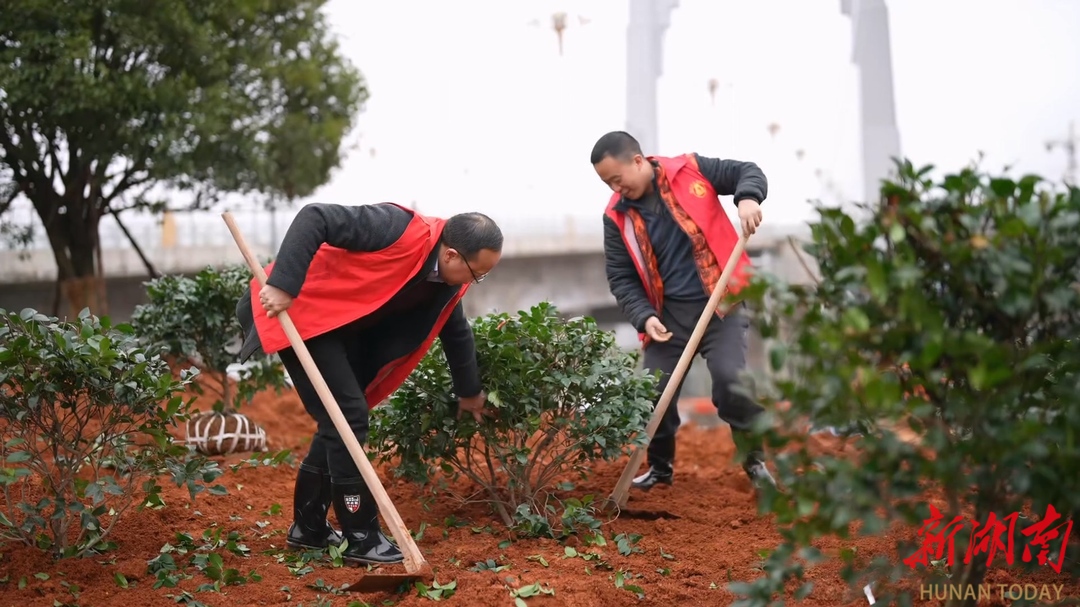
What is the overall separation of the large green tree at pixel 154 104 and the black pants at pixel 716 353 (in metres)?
7.30

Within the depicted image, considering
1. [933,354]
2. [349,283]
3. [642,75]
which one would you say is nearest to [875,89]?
[642,75]

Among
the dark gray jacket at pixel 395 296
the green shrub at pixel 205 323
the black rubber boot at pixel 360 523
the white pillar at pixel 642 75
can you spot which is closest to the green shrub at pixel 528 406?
the dark gray jacket at pixel 395 296

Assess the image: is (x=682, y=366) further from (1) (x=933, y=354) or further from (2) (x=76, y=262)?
(2) (x=76, y=262)

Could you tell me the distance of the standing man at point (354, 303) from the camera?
3.59m

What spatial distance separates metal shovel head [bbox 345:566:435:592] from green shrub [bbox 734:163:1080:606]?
1398 millimetres

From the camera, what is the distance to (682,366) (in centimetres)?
430

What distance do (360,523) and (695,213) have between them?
201 cm

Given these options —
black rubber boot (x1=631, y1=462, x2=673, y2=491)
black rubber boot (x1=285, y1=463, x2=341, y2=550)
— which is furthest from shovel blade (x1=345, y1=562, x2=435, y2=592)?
black rubber boot (x1=631, y1=462, x2=673, y2=491)

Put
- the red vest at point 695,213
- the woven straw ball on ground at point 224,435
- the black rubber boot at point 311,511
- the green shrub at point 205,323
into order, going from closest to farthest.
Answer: the black rubber boot at point 311,511 → the red vest at point 695,213 → the woven straw ball on ground at point 224,435 → the green shrub at point 205,323

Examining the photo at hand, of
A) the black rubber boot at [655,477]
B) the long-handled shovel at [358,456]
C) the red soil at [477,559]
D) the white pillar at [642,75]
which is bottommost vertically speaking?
the black rubber boot at [655,477]

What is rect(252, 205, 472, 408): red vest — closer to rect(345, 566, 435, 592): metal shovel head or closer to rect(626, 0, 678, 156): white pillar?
rect(345, 566, 435, 592): metal shovel head

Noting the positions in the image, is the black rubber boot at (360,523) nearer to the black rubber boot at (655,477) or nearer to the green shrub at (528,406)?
the green shrub at (528,406)

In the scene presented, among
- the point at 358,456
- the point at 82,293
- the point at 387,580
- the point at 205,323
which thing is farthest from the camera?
the point at 82,293

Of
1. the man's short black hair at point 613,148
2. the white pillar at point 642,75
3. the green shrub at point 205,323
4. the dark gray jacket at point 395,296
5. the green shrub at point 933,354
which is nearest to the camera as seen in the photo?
the green shrub at point 933,354
